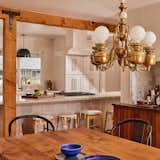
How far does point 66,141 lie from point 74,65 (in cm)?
645

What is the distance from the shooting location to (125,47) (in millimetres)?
2521

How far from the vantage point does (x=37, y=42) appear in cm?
996

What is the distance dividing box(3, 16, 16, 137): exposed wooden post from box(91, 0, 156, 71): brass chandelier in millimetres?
2415

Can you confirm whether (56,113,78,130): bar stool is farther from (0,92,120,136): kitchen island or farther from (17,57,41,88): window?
(17,57,41,88): window

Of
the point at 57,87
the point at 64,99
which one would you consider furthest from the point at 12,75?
the point at 57,87

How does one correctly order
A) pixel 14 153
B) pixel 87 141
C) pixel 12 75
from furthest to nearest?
pixel 12 75, pixel 87 141, pixel 14 153

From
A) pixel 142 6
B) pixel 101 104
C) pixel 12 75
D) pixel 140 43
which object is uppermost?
pixel 142 6

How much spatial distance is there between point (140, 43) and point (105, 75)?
644 centimetres

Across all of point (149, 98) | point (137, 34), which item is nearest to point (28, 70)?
point (149, 98)

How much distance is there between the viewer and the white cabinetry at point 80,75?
9031 mm

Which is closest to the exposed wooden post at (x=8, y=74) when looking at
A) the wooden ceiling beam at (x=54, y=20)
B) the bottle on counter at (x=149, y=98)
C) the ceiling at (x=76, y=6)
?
the wooden ceiling beam at (x=54, y=20)

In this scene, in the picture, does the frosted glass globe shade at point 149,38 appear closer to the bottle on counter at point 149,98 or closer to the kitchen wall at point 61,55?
the bottle on counter at point 149,98

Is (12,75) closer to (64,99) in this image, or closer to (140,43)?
(64,99)

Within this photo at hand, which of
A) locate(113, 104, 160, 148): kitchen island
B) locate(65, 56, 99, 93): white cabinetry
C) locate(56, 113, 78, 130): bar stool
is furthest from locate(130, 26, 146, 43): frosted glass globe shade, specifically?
locate(65, 56, 99, 93): white cabinetry
